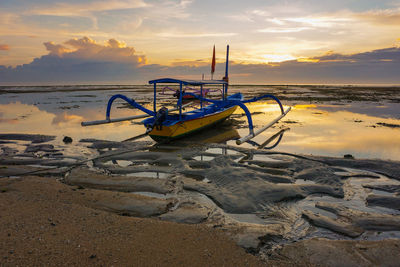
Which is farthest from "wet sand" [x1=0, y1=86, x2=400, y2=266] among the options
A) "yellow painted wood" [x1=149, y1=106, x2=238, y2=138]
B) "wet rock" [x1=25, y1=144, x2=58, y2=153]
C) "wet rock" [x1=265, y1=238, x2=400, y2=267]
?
"yellow painted wood" [x1=149, y1=106, x2=238, y2=138]

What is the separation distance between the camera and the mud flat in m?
4.18

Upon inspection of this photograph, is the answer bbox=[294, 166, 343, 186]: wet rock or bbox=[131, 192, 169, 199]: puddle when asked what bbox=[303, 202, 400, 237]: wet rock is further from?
bbox=[131, 192, 169, 199]: puddle

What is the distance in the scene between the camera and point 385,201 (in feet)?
20.7

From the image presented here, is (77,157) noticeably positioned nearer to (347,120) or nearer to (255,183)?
(255,183)

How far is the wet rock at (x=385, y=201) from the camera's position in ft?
20.2

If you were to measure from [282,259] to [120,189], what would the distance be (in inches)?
189

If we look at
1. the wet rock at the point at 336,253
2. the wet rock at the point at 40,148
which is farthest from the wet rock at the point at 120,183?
the wet rock at the point at 40,148

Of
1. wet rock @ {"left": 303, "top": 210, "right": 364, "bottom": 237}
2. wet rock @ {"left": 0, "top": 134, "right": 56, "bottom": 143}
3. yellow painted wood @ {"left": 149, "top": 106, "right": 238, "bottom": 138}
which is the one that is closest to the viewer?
wet rock @ {"left": 303, "top": 210, "right": 364, "bottom": 237}

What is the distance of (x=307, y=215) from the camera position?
18.3ft

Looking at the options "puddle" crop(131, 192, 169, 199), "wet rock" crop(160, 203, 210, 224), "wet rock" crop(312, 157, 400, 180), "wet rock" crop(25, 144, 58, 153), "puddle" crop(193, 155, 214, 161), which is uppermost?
"wet rock" crop(312, 157, 400, 180)

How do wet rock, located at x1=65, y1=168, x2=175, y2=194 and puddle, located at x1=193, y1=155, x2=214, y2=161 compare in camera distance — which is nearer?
wet rock, located at x1=65, y1=168, x2=175, y2=194

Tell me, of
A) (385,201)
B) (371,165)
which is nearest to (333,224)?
(385,201)

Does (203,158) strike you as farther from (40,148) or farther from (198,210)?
(40,148)

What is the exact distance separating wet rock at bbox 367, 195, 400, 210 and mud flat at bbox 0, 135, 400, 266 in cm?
4
